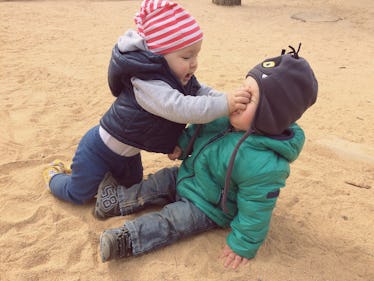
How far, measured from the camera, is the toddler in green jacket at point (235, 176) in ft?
7.11

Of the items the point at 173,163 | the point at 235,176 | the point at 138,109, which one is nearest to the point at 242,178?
the point at 235,176

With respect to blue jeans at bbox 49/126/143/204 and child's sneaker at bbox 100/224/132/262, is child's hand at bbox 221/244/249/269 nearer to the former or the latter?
child's sneaker at bbox 100/224/132/262

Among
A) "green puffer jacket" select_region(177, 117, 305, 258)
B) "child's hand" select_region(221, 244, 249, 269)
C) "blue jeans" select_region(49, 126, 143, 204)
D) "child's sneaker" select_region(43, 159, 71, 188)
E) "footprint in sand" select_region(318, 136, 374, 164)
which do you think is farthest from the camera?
"footprint in sand" select_region(318, 136, 374, 164)

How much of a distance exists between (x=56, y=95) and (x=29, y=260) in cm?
255

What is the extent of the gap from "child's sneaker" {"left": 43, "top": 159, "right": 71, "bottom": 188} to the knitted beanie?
1.53 m

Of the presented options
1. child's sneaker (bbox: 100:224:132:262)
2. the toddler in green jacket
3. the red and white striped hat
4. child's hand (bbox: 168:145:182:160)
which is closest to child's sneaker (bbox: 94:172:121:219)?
the toddler in green jacket

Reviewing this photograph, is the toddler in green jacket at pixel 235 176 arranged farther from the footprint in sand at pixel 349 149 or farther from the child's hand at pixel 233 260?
the footprint in sand at pixel 349 149

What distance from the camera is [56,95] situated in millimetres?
4602

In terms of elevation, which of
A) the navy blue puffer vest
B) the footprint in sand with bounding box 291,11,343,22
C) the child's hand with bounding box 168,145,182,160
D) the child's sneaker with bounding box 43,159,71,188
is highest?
the navy blue puffer vest

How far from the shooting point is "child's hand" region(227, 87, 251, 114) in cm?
221

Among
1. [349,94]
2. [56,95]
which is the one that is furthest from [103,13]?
[349,94]

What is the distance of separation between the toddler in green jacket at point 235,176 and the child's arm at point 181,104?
0.11 metres

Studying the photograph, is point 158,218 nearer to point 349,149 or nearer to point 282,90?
point 282,90

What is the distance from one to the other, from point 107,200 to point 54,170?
63 centimetres
